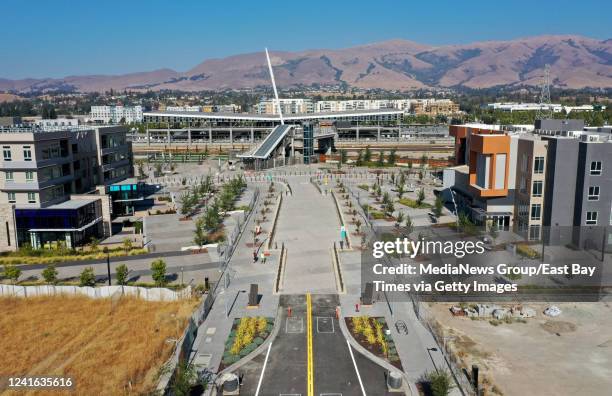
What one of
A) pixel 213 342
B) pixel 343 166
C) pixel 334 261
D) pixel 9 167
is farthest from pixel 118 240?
pixel 343 166

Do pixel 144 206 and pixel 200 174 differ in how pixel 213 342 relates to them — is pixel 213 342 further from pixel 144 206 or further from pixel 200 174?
pixel 200 174

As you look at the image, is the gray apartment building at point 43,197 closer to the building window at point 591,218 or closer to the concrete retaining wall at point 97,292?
the concrete retaining wall at point 97,292

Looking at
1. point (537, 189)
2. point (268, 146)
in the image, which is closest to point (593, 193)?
point (537, 189)

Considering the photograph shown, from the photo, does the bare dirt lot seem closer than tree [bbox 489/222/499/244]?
Yes

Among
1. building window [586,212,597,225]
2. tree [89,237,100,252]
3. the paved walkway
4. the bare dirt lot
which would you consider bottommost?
the bare dirt lot

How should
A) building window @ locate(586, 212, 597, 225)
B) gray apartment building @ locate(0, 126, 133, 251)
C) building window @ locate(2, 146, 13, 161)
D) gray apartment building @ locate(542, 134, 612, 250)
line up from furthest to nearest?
gray apartment building @ locate(0, 126, 133, 251) < building window @ locate(2, 146, 13, 161) < building window @ locate(586, 212, 597, 225) < gray apartment building @ locate(542, 134, 612, 250)

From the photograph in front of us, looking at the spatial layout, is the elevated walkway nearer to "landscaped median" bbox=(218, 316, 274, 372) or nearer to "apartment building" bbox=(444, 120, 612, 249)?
"apartment building" bbox=(444, 120, 612, 249)

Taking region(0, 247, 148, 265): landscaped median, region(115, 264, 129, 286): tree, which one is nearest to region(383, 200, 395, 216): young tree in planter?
region(0, 247, 148, 265): landscaped median
